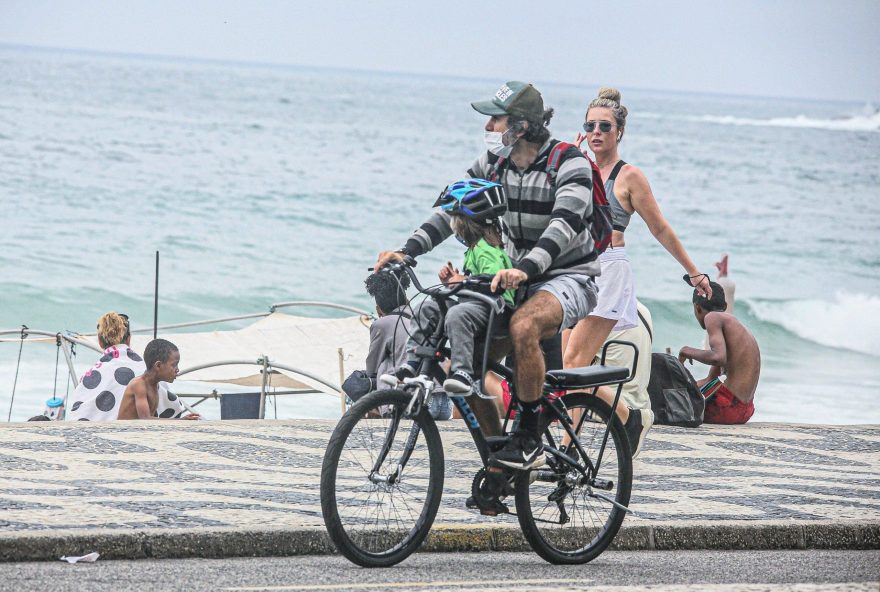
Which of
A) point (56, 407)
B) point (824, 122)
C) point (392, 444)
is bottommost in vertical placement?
point (56, 407)

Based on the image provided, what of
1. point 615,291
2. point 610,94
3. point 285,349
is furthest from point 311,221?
point 615,291

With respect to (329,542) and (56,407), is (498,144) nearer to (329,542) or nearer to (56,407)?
(329,542)

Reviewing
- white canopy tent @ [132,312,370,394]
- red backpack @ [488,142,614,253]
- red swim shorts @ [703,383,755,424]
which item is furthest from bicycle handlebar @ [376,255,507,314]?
white canopy tent @ [132,312,370,394]

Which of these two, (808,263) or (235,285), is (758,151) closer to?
(808,263)

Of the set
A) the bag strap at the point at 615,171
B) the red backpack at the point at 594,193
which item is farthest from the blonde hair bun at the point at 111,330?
the red backpack at the point at 594,193

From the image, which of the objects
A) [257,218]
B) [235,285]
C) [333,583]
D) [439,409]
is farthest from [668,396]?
[257,218]

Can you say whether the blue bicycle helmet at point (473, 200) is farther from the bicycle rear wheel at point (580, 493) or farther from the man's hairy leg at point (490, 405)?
the bicycle rear wheel at point (580, 493)

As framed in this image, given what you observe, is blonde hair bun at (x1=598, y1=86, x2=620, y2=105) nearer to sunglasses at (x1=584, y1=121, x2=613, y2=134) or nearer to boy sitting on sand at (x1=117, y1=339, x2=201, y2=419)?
sunglasses at (x1=584, y1=121, x2=613, y2=134)

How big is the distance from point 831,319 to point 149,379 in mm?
26207

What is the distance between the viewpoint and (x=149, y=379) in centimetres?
1092

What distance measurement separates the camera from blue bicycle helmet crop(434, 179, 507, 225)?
647cm

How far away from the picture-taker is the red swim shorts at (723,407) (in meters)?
11.4

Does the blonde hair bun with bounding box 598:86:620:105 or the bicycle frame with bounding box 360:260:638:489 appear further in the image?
the blonde hair bun with bounding box 598:86:620:105

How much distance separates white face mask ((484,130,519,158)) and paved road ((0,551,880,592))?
1766 millimetres
